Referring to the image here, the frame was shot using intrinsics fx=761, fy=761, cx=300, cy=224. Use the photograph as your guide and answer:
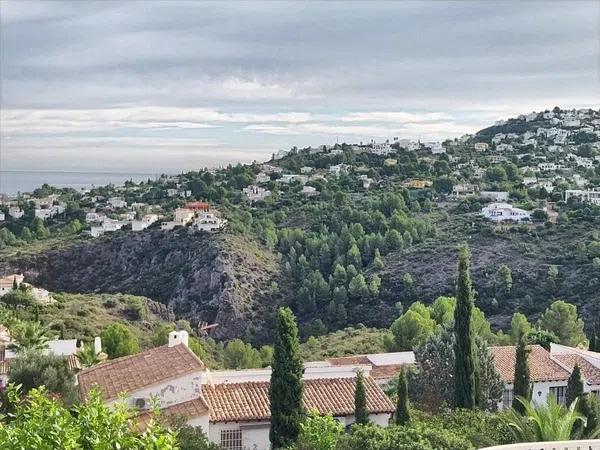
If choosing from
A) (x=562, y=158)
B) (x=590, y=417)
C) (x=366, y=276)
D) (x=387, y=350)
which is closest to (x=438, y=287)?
(x=366, y=276)

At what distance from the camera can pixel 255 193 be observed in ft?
337

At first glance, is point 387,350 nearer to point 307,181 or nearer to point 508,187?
point 508,187

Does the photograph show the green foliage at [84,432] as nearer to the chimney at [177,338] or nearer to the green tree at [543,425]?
the green tree at [543,425]

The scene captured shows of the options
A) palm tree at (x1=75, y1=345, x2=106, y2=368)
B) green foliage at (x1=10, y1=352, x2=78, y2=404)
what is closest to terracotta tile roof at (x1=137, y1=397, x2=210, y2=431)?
green foliage at (x1=10, y1=352, x2=78, y2=404)

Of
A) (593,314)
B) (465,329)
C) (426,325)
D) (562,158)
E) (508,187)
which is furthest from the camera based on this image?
(562,158)

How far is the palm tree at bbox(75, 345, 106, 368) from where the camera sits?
2486 centimetres

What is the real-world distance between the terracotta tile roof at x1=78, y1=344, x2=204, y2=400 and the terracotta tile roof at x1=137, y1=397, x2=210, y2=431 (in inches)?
25.8

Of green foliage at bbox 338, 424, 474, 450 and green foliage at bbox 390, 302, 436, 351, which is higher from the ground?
green foliage at bbox 338, 424, 474, 450

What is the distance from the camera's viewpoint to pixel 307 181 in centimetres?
11006

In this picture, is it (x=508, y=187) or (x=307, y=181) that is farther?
(x=307, y=181)

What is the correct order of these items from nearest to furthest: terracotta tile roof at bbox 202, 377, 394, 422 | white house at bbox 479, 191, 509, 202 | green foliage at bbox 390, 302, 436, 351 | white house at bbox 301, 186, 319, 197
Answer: terracotta tile roof at bbox 202, 377, 394, 422
green foliage at bbox 390, 302, 436, 351
white house at bbox 479, 191, 509, 202
white house at bbox 301, 186, 319, 197

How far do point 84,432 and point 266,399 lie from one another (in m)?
10.1

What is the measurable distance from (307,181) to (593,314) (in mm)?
64385

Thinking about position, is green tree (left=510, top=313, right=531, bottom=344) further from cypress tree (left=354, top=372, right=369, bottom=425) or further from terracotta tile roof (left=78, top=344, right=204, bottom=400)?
cypress tree (left=354, top=372, right=369, bottom=425)
